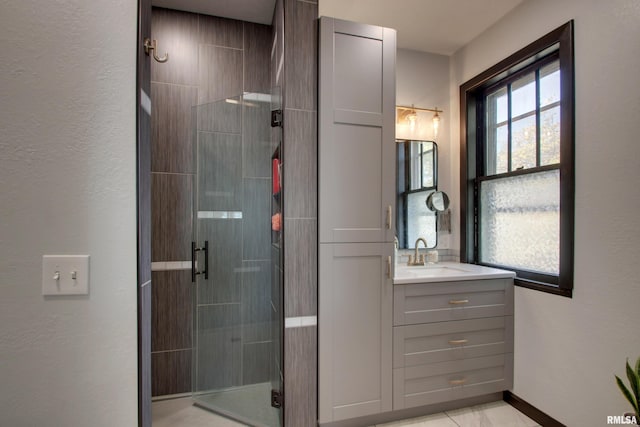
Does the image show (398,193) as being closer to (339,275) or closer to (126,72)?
(339,275)

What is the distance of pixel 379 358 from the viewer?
180 cm

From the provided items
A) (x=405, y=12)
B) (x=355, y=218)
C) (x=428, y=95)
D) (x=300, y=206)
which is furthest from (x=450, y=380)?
(x=405, y=12)

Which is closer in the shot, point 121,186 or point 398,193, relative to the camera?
point 121,186

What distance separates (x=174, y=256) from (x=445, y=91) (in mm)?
2648

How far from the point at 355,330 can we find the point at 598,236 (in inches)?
55.8

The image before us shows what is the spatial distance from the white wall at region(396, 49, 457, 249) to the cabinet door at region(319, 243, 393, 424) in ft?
3.74

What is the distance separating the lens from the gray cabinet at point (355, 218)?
5.61ft

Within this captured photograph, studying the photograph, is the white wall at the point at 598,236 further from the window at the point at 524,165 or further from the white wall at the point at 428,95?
the white wall at the point at 428,95

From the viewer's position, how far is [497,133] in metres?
2.43

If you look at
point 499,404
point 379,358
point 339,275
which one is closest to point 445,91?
point 339,275

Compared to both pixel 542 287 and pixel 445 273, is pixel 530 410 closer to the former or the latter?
pixel 542 287

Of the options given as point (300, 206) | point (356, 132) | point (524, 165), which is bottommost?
point (300, 206)

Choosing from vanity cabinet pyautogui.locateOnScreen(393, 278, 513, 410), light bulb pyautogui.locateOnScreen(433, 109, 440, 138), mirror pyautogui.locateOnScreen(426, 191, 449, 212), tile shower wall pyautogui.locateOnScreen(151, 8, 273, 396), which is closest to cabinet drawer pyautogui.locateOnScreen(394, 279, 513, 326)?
vanity cabinet pyautogui.locateOnScreen(393, 278, 513, 410)

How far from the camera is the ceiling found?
6.68ft
